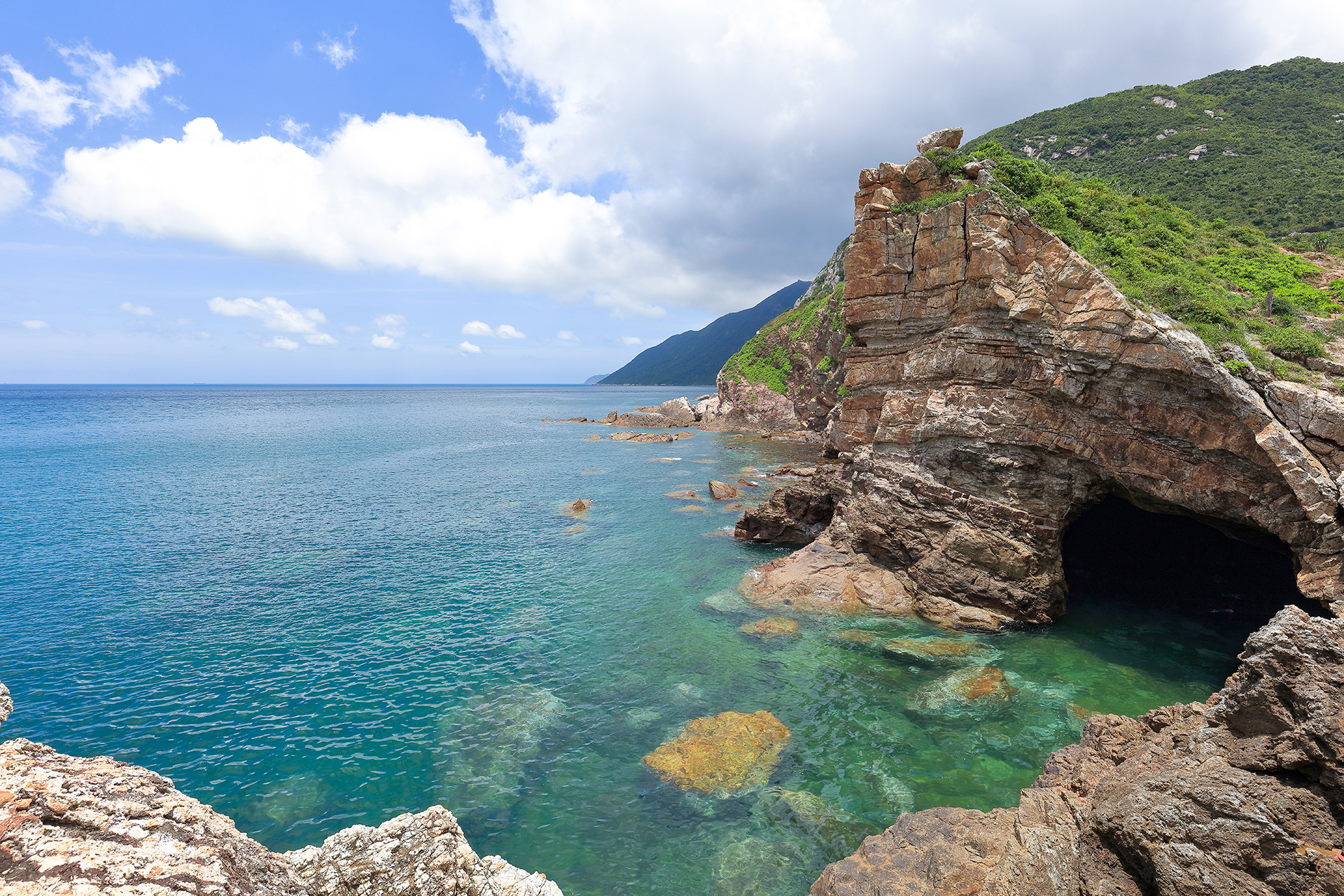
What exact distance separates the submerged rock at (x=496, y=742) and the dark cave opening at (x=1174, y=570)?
2281 cm

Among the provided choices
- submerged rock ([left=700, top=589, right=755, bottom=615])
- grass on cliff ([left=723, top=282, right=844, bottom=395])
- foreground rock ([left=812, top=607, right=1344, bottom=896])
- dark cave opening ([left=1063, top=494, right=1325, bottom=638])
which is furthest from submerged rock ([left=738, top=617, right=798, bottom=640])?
grass on cliff ([left=723, top=282, right=844, bottom=395])

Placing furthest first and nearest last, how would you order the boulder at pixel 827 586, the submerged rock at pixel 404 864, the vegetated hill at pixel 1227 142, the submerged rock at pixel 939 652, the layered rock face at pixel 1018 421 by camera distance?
1. the vegetated hill at pixel 1227 142
2. the boulder at pixel 827 586
3. the submerged rock at pixel 939 652
4. the layered rock face at pixel 1018 421
5. the submerged rock at pixel 404 864

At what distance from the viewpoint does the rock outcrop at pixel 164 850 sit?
485 cm

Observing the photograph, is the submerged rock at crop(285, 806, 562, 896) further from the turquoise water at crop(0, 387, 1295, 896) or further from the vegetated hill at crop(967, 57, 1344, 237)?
the vegetated hill at crop(967, 57, 1344, 237)

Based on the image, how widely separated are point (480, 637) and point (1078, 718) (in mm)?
21696

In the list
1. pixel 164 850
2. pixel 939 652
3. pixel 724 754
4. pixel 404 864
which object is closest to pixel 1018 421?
pixel 939 652

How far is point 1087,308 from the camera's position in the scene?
818 inches

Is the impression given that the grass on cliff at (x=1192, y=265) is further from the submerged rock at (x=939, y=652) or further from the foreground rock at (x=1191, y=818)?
the foreground rock at (x=1191, y=818)

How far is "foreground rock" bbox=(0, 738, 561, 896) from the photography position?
485cm

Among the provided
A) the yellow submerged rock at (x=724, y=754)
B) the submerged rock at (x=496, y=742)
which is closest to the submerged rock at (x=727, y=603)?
the yellow submerged rock at (x=724, y=754)

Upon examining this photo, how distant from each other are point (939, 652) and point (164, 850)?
22420 mm

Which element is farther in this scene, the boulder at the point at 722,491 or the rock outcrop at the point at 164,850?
the boulder at the point at 722,491

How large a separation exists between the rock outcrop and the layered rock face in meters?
21.9

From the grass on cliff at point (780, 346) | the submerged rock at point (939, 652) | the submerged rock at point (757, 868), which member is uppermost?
the grass on cliff at point (780, 346)
